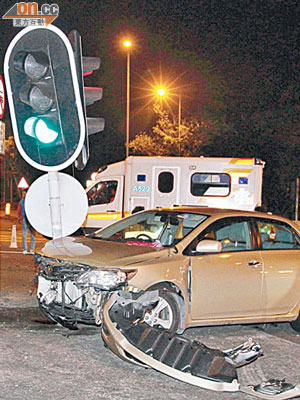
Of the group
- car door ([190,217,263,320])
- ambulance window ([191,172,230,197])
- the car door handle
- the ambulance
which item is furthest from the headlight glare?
ambulance window ([191,172,230,197])

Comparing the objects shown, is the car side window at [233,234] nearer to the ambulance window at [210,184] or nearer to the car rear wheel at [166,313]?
the car rear wheel at [166,313]

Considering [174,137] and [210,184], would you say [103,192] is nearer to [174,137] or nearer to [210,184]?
[210,184]

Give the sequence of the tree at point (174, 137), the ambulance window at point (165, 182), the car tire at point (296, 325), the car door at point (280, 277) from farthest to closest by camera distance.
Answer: the tree at point (174, 137), the ambulance window at point (165, 182), the car tire at point (296, 325), the car door at point (280, 277)

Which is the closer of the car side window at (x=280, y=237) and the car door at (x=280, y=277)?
the car door at (x=280, y=277)

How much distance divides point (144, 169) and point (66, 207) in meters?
10.5

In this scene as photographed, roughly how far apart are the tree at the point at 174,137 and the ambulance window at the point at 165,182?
14501 millimetres

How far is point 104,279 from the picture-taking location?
21.3ft

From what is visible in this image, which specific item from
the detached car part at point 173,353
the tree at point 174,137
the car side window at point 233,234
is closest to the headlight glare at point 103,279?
the detached car part at point 173,353

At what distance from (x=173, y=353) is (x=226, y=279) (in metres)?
1.80

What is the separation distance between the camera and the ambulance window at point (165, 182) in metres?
18.0

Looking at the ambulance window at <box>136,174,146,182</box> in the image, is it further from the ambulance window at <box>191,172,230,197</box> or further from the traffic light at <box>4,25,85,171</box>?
the traffic light at <box>4,25,85,171</box>

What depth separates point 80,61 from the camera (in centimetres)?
730

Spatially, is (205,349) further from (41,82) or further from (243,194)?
(243,194)

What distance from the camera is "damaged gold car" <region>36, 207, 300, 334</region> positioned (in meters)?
6.64
